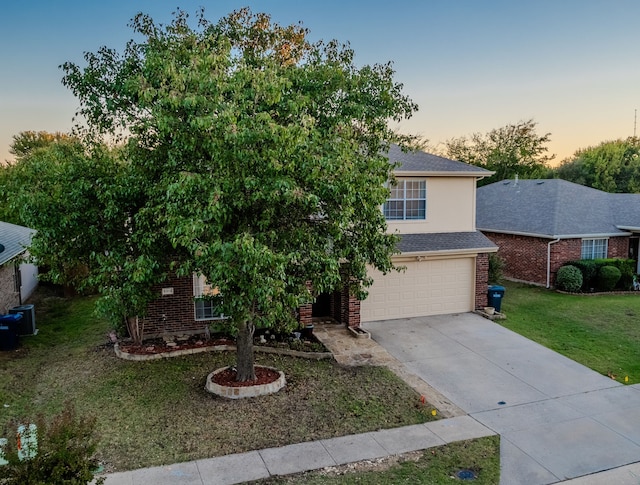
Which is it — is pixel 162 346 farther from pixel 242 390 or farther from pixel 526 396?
pixel 526 396

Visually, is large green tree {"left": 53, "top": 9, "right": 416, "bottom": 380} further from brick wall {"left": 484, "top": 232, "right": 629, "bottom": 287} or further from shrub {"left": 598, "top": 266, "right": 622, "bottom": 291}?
shrub {"left": 598, "top": 266, "right": 622, "bottom": 291}

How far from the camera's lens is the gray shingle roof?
48.2 feet

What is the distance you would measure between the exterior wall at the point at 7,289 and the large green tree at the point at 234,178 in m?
7.50

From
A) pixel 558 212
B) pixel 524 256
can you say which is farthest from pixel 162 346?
pixel 558 212

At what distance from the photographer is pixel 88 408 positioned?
8.45 metres

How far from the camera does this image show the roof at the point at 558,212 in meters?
20.6

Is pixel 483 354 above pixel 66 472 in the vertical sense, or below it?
below

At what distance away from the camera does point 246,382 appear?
368 inches

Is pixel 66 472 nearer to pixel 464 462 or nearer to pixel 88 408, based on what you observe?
pixel 88 408

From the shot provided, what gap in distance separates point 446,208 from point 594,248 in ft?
32.6

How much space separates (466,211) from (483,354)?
5.83m

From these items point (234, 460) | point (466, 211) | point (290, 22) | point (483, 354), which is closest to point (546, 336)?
point (483, 354)

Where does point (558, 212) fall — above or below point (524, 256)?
above

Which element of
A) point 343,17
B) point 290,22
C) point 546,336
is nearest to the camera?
point 546,336
